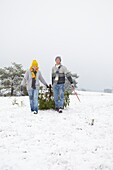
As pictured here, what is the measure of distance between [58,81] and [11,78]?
796 inches

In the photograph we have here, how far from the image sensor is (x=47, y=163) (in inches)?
Result: 161

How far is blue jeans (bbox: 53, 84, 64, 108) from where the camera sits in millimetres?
9367

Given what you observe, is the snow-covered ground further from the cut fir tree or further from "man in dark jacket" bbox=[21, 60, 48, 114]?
the cut fir tree

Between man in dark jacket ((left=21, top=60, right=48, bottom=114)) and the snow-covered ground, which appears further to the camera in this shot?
man in dark jacket ((left=21, top=60, right=48, bottom=114))

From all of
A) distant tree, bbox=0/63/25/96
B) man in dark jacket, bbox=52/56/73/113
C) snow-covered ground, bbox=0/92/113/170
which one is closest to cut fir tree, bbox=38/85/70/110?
man in dark jacket, bbox=52/56/73/113

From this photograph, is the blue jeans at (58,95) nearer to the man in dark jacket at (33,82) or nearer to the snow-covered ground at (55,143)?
the man in dark jacket at (33,82)

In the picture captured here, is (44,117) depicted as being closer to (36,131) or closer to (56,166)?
(36,131)

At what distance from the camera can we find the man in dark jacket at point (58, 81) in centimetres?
940

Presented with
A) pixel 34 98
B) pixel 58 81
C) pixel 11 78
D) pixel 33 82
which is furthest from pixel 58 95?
pixel 11 78


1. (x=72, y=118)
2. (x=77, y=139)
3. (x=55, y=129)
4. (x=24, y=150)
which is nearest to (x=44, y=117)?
(x=72, y=118)

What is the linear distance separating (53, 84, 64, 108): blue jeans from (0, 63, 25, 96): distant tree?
18.6 metres

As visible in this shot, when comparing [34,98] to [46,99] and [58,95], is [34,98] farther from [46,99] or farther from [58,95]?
[58,95]

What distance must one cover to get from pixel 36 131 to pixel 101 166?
2.59 m

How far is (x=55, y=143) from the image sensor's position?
5.18 meters
